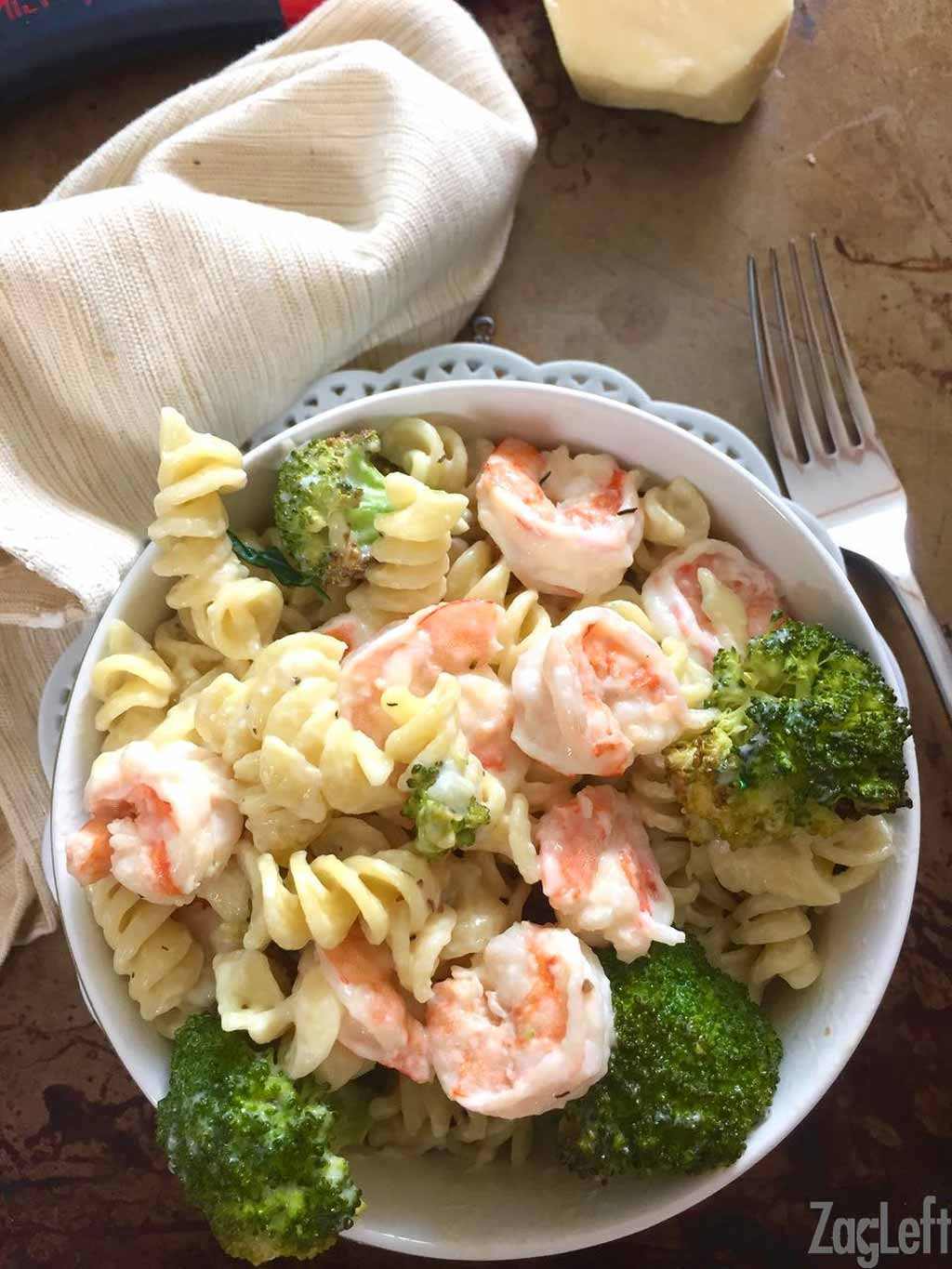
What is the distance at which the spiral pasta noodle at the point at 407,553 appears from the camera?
5.66 feet

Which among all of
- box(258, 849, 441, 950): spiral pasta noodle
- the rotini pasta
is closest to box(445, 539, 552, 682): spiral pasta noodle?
the rotini pasta

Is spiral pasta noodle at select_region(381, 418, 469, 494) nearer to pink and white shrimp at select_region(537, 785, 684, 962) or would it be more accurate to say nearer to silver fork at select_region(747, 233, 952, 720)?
pink and white shrimp at select_region(537, 785, 684, 962)

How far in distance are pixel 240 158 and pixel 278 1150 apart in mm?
1670

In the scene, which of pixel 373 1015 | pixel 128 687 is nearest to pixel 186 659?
pixel 128 687

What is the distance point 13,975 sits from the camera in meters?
2.21

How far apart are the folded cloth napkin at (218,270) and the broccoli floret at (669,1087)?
41.7 inches

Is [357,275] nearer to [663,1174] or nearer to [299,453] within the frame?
[299,453]

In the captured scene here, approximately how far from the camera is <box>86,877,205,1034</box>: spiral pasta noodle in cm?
169

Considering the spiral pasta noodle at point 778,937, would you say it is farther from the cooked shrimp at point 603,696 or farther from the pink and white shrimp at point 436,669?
the pink and white shrimp at point 436,669

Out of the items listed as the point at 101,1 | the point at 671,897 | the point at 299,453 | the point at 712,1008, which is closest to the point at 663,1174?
the point at 712,1008

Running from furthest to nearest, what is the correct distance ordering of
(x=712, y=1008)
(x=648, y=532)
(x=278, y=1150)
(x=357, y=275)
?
(x=357, y=275) → (x=648, y=532) → (x=712, y=1008) → (x=278, y=1150)

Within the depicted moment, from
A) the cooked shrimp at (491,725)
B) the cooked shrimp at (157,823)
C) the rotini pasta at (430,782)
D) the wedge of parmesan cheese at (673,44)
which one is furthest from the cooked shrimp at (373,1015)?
the wedge of parmesan cheese at (673,44)

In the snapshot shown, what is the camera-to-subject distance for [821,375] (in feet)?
7.09

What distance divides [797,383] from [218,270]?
3.56ft
